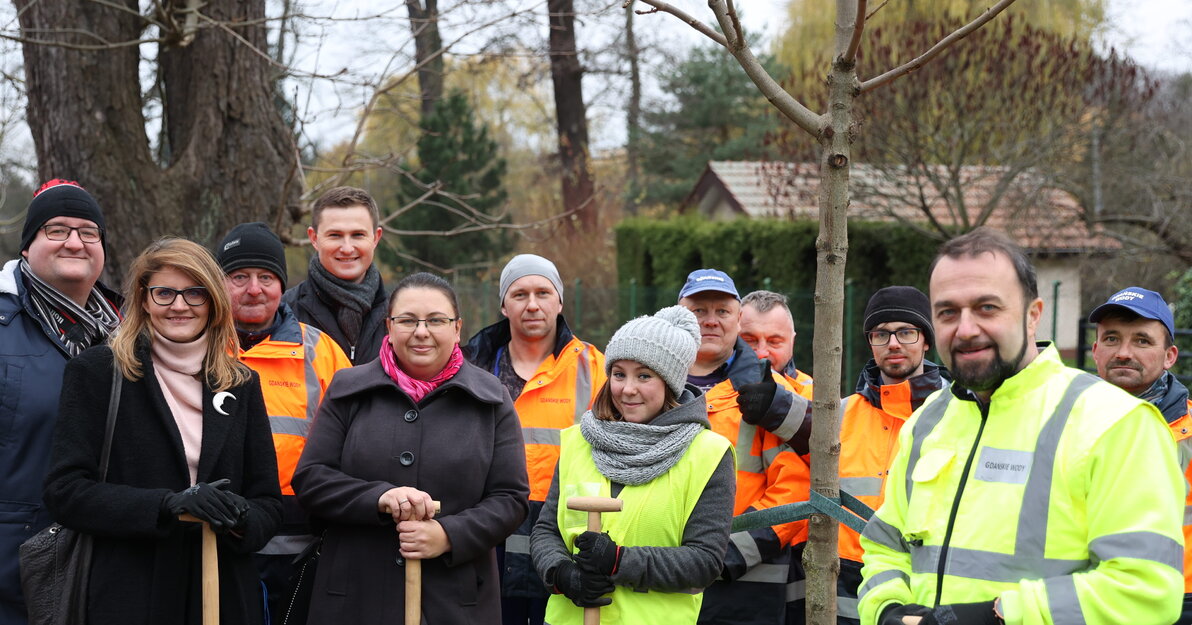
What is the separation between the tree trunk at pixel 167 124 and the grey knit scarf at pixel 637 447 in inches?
161

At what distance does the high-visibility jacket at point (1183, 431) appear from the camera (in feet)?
11.8

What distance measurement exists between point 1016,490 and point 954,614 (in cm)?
30

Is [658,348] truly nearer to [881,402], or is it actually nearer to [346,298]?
[881,402]

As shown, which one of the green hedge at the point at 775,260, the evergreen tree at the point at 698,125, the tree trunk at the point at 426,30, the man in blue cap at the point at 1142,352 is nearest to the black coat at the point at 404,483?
the man in blue cap at the point at 1142,352

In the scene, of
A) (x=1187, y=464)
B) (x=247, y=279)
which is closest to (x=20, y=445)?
(x=247, y=279)

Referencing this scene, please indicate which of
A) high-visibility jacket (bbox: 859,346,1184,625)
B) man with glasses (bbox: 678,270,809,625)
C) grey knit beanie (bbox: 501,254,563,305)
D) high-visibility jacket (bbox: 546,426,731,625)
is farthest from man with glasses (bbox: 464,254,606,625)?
high-visibility jacket (bbox: 859,346,1184,625)

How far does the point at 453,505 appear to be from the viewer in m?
3.51

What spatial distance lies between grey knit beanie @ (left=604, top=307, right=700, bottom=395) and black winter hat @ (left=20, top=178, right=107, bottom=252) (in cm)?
194

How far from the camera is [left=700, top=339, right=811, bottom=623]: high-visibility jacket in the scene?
3.88 m

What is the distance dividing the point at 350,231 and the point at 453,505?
4.74 feet

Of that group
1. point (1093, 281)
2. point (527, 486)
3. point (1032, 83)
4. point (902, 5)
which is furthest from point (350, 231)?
point (902, 5)

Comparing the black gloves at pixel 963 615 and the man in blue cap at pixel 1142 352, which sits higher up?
the man in blue cap at pixel 1142 352

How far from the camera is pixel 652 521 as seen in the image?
134 inches

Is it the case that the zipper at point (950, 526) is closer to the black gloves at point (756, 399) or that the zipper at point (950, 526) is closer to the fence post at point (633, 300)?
the black gloves at point (756, 399)
